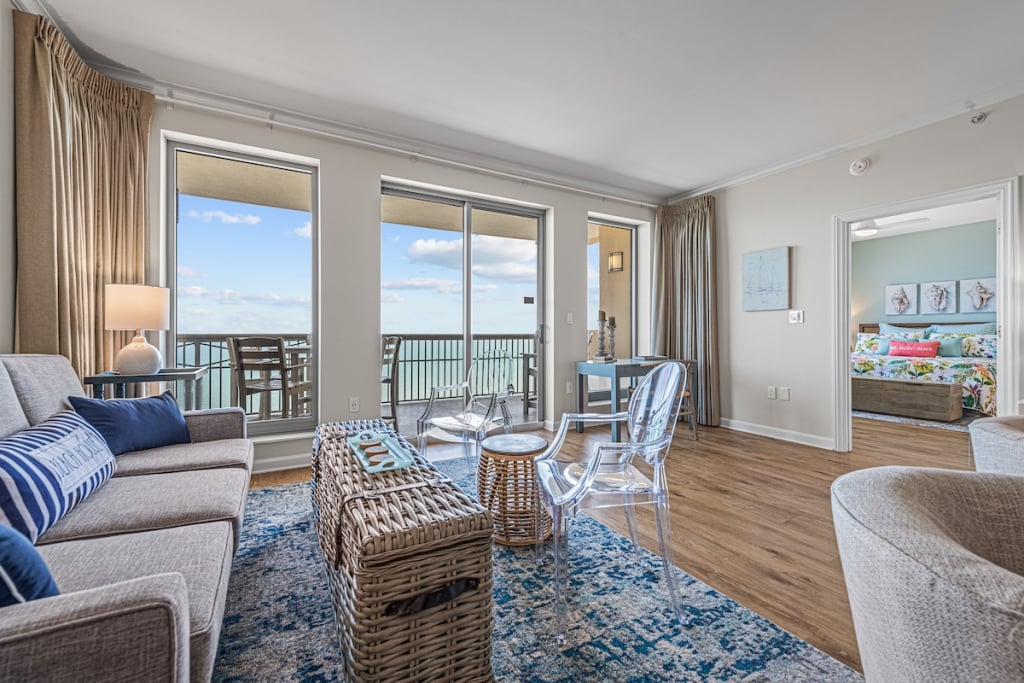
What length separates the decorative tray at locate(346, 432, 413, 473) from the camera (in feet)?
5.27

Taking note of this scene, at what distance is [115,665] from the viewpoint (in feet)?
2.17

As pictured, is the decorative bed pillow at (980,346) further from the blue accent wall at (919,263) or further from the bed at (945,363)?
the blue accent wall at (919,263)

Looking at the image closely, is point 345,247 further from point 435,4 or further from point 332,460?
point 332,460

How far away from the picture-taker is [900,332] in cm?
643

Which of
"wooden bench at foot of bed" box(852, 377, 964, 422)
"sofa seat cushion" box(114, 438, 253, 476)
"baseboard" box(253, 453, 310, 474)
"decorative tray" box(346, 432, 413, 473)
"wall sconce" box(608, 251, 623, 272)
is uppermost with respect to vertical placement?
"wall sconce" box(608, 251, 623, 272)

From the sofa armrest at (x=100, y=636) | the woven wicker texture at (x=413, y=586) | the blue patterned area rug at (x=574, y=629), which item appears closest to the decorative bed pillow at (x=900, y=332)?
the blue patterned area rug at (x=574, y=629)

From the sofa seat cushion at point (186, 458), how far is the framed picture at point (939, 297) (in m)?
8.51

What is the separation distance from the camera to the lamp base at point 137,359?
237 cm

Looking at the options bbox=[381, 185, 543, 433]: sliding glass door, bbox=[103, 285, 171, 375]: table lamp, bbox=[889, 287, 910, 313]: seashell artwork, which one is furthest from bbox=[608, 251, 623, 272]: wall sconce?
bbox=[889, 287, 910, 313]: seashell artwork

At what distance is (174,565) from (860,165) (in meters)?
4.73

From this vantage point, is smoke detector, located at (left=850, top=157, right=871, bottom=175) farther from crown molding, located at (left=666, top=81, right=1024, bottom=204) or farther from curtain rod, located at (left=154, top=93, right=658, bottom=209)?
curtain rod, located at (left=154, top=93, right=658, bottom=209)

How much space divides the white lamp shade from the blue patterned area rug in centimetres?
135

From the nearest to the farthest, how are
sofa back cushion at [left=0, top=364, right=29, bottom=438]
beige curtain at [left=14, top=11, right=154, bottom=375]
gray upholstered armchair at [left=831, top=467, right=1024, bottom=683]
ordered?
gray upholstered armchair at [left=831, top=467, right=1024, bottom=683], sofa back cushion at [left=0, top=364, right=29, bottom=438], beige curtain at [left=14, top=11, right=154, bottom=375]

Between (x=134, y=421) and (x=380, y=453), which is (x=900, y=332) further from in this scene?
(x=134, y=421)
